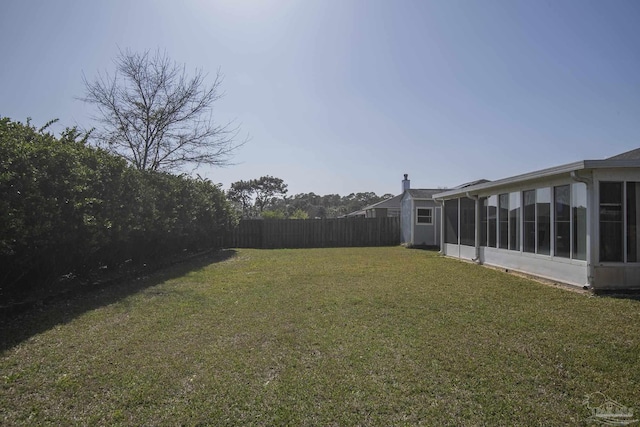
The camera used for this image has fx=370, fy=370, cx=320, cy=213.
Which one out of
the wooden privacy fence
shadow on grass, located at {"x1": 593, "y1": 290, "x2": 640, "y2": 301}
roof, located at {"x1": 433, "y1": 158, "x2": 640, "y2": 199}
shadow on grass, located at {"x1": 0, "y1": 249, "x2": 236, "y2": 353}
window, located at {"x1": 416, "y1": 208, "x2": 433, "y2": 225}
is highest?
roof, located at {"x1": 433, "y1": 158, "x2": 640, "y2": 199}

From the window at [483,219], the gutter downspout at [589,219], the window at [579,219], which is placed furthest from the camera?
the window at [483,219]

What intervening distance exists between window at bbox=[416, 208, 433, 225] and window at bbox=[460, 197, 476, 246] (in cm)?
587

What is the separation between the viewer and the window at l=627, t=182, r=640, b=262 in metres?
6.78

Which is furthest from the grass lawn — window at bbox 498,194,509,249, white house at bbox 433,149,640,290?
window at bbox 498,194,509,249

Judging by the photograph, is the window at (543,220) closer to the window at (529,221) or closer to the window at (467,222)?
the window at (529,221)

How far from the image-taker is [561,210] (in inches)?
295

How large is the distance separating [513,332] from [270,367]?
2874 millimetres

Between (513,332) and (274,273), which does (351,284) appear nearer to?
(274,273)

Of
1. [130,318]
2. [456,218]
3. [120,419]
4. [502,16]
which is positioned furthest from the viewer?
[456,218]

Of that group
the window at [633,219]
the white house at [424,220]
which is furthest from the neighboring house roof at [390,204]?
the window at [633,219]

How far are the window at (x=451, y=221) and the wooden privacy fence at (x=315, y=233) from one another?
6.62 metres

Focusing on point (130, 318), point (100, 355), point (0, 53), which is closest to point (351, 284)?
point (130, 318)

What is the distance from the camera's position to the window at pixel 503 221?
31.4ft

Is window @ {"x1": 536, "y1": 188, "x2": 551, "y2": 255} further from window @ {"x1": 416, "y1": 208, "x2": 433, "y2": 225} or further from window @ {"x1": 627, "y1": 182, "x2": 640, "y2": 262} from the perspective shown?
window @ {"x1": 416, "y1": 208, "x2": 433, "y2": 225}
